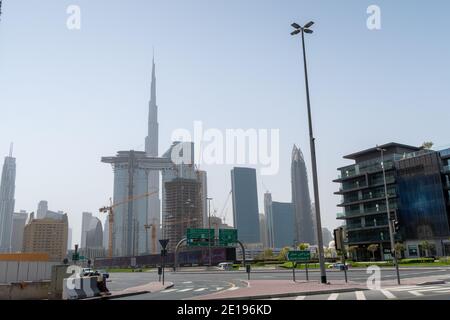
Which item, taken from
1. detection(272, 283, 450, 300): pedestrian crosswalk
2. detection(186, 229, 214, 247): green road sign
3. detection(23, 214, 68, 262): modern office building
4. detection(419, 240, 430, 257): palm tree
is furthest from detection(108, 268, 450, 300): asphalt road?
detection(23, 214, 68, 262): modern office building

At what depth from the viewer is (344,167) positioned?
103 metres

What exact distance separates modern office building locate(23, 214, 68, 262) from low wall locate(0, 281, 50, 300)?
15754 centimetres

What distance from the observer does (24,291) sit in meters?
22.0

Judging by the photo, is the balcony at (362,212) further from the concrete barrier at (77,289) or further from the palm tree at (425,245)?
the concrete barrier at (77,289)

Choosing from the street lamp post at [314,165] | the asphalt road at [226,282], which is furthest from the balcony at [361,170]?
the street lamp post at [314,165]

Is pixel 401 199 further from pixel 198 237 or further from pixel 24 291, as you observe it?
pixel 24 291

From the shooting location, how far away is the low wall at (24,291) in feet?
70.6

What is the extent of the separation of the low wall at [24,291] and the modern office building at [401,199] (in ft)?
202

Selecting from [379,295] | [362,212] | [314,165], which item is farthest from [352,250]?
[379,295]

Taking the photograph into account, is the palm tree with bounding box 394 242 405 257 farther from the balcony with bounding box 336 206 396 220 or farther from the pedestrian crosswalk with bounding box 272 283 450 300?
the pedestrian crosswalk with bounding box 272 283 450 300

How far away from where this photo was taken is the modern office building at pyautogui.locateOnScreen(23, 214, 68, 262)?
171m

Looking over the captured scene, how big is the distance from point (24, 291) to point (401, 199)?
80.1 meters

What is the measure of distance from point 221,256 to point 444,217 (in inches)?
1821
